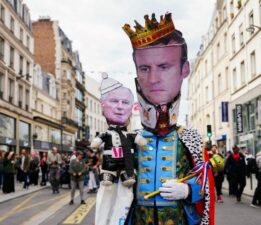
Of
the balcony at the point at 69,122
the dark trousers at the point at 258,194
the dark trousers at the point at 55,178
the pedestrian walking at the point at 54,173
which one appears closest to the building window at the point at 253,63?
the pedestrian walking at the point at 54,173

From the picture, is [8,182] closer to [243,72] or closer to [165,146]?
[165,146]

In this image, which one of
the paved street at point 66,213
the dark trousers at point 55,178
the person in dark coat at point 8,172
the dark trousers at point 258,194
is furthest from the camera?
the dark trousers at point 55,178

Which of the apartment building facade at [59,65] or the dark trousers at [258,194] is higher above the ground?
the apartment building facade at [59,65]

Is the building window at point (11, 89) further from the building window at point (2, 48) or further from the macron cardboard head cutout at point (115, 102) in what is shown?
the macron cardboard head cutout at point (115, 102)

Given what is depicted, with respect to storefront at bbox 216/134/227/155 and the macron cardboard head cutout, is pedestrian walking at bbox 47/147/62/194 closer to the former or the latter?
the macron cardboard head cutout

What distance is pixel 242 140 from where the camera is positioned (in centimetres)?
2906

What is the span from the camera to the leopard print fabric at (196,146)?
133 inches

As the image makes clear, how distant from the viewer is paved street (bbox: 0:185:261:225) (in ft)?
34.0

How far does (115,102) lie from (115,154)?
0.44m

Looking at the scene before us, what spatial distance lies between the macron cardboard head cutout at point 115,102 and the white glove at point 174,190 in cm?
73

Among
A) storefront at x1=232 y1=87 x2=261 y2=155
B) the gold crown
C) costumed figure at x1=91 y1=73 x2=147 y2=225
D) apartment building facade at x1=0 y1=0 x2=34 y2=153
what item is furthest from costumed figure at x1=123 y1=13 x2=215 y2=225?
apartment building facade at x1=0 y1=0 x2=34 y2=153

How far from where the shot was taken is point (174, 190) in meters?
3.22

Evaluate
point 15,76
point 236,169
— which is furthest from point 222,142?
point 236,169

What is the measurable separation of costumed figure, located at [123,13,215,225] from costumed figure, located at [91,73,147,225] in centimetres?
11
